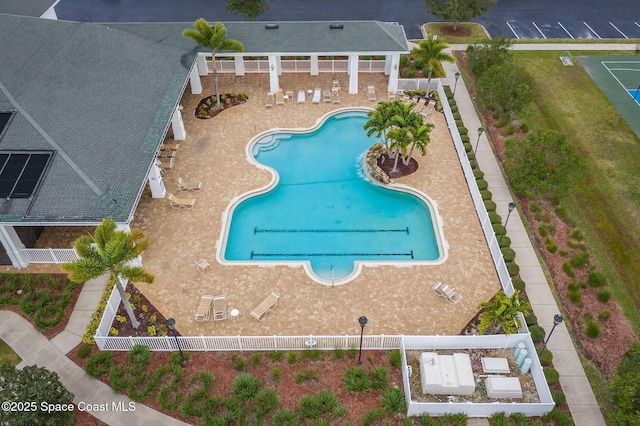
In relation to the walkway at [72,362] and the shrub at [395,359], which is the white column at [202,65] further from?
the shrub at [395,359]

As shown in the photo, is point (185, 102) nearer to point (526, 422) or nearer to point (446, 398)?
point (446, 398)

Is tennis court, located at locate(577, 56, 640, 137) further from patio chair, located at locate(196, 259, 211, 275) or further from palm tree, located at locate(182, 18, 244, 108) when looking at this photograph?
patio chair, located at locate(196, 259, 211, 275)

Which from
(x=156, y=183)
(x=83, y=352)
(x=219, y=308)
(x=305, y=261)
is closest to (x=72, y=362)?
(x=83, y=352)

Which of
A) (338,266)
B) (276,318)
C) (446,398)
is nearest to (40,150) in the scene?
(276,318)

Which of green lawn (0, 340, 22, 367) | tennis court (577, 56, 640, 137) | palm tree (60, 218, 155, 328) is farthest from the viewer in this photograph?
tennis court (577, 56, 640, 137)

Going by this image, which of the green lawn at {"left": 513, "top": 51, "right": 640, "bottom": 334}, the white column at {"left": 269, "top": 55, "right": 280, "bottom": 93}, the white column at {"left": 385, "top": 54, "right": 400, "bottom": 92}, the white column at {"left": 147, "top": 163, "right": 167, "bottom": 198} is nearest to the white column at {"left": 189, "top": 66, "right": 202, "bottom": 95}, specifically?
the white column at {"left": 269, "top": 55, "right": 280, "bottom": 93}

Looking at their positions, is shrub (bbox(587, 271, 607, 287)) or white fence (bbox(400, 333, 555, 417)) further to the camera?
shrub (bbox(587, 271, 607, 287))
